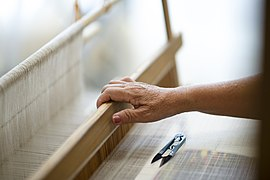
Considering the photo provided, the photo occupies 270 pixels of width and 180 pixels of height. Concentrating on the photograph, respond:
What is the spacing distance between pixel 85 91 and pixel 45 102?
1.18 ft

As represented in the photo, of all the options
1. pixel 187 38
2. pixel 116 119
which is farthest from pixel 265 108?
pixel 187 38

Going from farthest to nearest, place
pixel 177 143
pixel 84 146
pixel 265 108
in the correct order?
pixel 177 143
pixel 84 146
pixel 265 108

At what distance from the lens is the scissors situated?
1.17m

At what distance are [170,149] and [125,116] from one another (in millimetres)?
140

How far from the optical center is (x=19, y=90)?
123cm

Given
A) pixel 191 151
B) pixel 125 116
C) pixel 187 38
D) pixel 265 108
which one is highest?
pixel 265 108

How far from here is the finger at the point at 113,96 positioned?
1.18 m

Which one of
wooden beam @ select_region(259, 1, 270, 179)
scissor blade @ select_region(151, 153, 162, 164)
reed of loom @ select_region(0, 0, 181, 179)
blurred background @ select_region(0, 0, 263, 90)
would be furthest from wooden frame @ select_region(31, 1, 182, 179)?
blurred background @ select_region(0, 0, 263, 90)

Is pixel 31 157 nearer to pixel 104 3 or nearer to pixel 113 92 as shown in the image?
pixel 113 92

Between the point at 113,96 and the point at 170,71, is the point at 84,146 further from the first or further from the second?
the point at 170,71

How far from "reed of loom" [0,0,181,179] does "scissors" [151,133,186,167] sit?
128mm

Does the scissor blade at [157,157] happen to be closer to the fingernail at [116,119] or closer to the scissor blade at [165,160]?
the scissor blade at [165,160]

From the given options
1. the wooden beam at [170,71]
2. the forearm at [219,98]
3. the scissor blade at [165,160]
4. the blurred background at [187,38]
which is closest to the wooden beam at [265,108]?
the forearm at [219,98]

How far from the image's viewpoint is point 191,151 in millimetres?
1205
